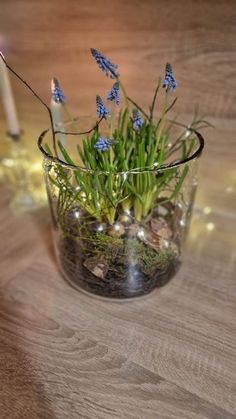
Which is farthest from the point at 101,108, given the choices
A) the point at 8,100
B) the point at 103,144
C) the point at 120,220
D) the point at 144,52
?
the point at 8,100

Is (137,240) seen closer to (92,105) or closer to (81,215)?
(81,215)

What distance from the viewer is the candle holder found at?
753mm

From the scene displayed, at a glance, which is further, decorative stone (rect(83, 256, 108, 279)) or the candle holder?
the candle holder

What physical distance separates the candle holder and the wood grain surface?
0.09 feet

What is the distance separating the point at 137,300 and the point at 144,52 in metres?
0.38

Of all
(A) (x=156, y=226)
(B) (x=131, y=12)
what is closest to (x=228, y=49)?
(B) (x=131, y=12)

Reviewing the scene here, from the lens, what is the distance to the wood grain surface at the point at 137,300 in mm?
→ 402

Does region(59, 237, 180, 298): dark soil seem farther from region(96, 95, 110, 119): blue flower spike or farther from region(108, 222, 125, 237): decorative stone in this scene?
region(96, 95, 110, 119): blue flower spike

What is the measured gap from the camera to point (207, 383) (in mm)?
409

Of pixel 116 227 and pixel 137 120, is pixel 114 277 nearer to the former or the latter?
pixel 116 227

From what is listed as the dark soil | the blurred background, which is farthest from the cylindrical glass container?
the blurred background

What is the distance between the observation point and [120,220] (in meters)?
0.48

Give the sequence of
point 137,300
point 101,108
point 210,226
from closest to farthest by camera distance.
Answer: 1. point 101,108
2. point 137,300
3. point 210,226

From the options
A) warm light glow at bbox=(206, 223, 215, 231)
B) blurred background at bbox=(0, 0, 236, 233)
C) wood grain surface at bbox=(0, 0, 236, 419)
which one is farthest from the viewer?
warm light glow at bbox=(206, 223, 215, 231)
